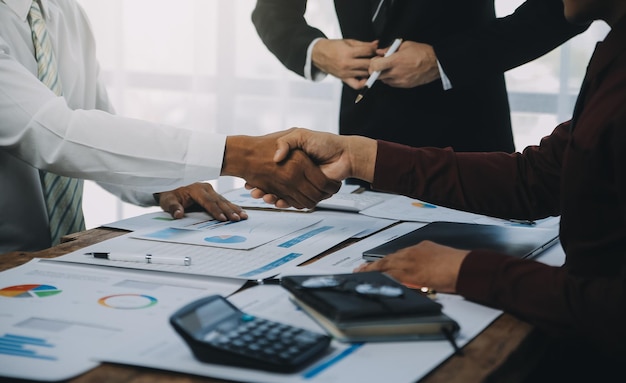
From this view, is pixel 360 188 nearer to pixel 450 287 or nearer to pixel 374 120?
pixel 374 120

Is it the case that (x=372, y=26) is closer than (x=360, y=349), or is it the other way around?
(x=360, y=349)

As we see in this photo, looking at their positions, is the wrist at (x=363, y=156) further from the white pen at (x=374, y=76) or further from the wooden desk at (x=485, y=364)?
the wooden desk at (x=485, y=364)

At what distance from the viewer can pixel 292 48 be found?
212 cm

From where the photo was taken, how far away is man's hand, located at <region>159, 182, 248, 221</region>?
5.03 feet

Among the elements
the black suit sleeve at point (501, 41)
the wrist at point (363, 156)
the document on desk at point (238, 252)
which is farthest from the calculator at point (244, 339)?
the black suit sleeve at point (501, 41)

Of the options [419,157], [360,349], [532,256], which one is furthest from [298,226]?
[360,349]

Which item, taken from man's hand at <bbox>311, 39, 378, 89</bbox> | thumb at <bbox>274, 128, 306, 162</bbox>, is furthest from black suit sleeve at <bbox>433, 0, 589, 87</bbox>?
thumb at <bbox>274, 128, 306, 162</bbox>

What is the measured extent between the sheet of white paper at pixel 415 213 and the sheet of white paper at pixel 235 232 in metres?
0.16

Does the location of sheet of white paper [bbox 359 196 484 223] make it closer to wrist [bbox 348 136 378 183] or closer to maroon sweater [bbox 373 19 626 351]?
wrist [bbox 348 136 378 183]

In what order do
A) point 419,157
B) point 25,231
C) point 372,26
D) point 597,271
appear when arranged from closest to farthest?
point 597,271, point 419,157, point 25,231, point 372,26

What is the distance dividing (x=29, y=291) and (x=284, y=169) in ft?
2.11

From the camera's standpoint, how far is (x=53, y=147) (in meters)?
1.44

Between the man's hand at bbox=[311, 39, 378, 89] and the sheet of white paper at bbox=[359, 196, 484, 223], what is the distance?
341 mm

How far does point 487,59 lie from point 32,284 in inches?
49.5
